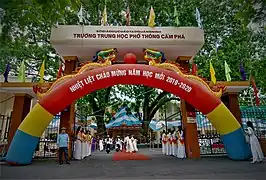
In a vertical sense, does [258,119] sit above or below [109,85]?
below

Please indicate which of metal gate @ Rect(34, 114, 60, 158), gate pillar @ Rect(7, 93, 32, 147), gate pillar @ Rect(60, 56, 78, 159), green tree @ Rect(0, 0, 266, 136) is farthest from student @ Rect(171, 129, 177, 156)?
gate pillar @ Rect(7, 93, 32, 147)

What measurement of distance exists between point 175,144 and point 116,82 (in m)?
4.45

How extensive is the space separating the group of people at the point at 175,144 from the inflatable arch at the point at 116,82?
207cm

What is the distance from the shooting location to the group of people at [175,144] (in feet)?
31.4

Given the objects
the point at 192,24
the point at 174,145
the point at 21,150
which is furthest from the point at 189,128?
the point at 192,24

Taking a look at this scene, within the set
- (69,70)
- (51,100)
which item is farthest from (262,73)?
(51,100)

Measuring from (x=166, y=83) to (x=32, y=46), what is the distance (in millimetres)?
10079

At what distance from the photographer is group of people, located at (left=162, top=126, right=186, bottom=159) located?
9583 millimetres

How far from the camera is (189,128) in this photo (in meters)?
9.31

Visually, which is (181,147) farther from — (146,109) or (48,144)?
(146,109)

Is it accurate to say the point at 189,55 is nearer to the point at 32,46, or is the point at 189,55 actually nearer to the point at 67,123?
the point at 67,123

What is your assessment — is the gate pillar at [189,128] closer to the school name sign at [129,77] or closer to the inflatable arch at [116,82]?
the inflatable arch at [116,82]

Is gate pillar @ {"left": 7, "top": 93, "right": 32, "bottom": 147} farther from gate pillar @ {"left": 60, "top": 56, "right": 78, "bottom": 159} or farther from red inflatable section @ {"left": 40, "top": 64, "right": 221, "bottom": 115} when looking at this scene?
red inflatable section @ {"left": 40, "top": 64, "right": 221, "bottom": 115}

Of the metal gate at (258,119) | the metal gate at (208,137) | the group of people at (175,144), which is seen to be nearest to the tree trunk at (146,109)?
the metal gate at (208,137)
